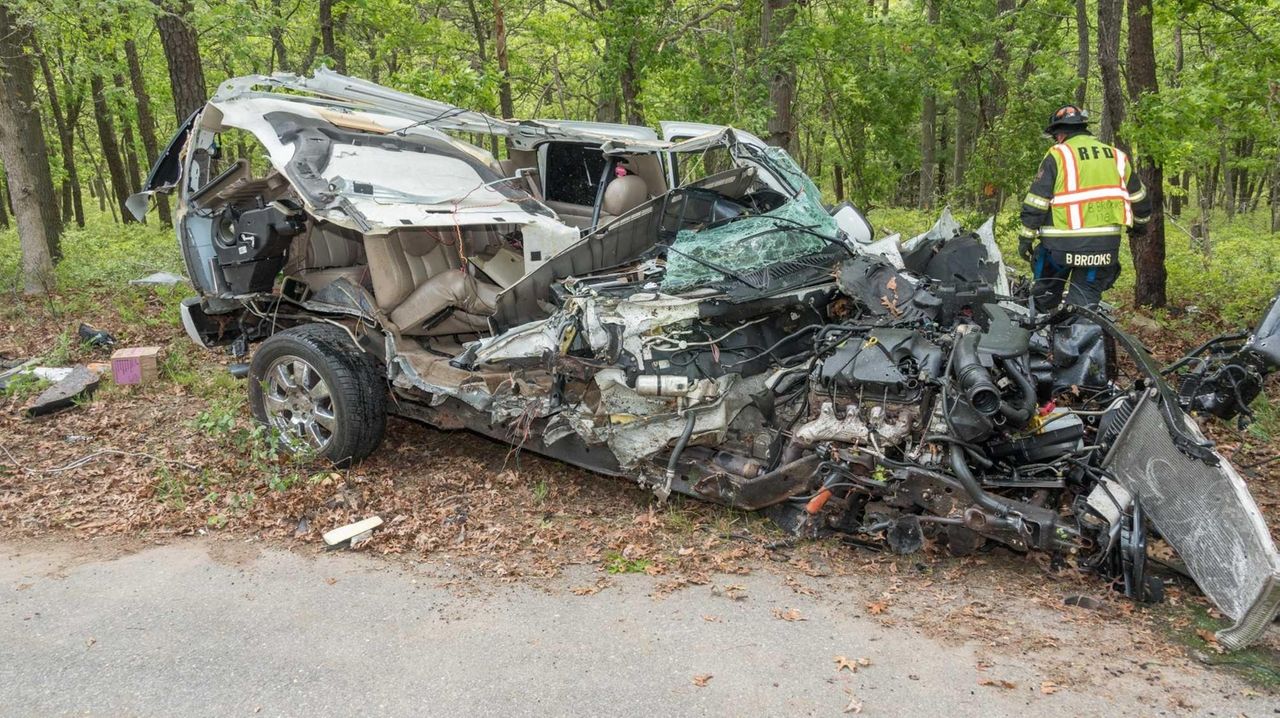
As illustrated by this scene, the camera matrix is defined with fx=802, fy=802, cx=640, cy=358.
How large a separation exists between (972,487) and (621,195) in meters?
3.53

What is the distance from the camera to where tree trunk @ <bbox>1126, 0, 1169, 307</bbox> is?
762 centimetres

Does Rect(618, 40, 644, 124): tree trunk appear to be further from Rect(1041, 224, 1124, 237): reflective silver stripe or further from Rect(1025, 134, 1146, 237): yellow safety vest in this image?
Rect(1041, 224, 1124, 237): reflective silver stripe

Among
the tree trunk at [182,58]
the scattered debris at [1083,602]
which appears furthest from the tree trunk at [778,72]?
the scattered debris at [1083,602]

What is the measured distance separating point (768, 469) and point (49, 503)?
4221mm

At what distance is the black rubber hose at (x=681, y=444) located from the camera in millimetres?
3965

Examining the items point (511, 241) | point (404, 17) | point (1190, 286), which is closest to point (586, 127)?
point (511, 241)

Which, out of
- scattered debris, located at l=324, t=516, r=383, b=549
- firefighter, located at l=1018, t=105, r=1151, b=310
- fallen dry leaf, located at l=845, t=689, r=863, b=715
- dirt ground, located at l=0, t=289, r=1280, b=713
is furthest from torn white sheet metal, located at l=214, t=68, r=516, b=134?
fallen dry leaf, located at l=845, t=689, r=863, b=715

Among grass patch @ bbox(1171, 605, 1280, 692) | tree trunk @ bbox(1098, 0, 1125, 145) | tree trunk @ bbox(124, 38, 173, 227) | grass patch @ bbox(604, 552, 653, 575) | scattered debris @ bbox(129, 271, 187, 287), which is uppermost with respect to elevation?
tree trunk @ bbox(124, 38, 173, 227)

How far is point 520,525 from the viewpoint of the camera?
14.2 feet

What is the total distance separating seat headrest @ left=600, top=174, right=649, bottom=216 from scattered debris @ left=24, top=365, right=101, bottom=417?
4.46 metres

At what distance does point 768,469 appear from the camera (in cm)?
395

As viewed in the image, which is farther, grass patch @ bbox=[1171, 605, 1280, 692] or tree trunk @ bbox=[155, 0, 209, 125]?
tree trunk @ bbox=[155, 0, 209, 125]

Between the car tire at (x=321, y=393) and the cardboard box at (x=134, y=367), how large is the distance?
232cm

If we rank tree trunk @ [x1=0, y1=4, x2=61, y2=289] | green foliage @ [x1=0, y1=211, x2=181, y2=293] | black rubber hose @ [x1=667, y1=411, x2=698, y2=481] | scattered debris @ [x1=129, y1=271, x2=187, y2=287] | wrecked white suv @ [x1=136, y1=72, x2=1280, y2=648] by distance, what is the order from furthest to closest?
1. scattered debris @ [x1=129, y1=271, x2=187, y2=287]
2. green foliage @ [x1=0, y1=211, x2=181, y2=293]
3. tree trunk @ [x1=0, y1=4, x2=61, y2=289]
4. black rubber hose @ [x1=667, y1=411, x2=698, y2=481]
5. wrecked white suv @ [x1=136, y1=72, x2=1280, y2=648]
